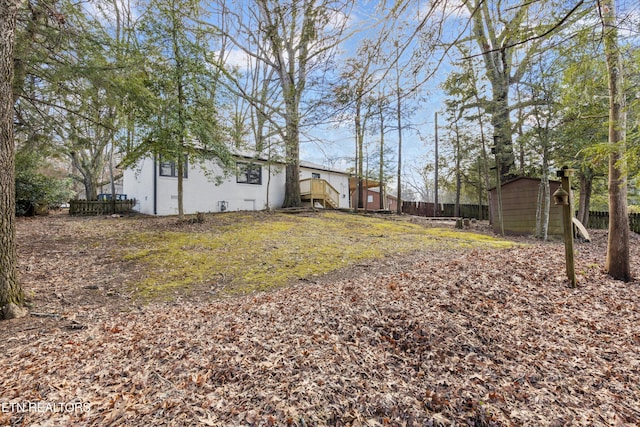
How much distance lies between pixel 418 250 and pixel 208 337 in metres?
5.11

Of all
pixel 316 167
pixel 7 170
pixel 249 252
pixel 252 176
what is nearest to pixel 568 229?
pixel 249 252

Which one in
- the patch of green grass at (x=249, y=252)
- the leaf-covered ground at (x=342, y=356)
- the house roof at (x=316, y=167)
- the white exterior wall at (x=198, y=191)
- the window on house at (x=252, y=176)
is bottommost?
the leaf-covered ground at (x=342, y=356)

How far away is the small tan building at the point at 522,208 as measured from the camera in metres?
8.75

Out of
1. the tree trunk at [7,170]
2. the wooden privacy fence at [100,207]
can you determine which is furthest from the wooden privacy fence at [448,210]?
the tree trunk at [7,170]

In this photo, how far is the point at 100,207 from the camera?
11.9 m

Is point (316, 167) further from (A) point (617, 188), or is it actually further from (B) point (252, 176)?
(A) point (617, 188)

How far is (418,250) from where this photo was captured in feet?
21.0

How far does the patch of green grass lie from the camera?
4.41m

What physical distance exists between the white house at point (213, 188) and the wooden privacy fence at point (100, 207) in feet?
1.48

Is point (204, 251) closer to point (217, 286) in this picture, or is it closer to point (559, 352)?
point (217, 286)

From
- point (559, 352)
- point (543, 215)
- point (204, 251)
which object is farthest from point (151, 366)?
point (543, 215)

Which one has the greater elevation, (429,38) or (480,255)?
(429,38)

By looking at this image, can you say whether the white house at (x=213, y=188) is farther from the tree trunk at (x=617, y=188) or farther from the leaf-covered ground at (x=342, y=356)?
the tree trunk at (x=617, y=188)

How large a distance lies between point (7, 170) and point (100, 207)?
10840mm
